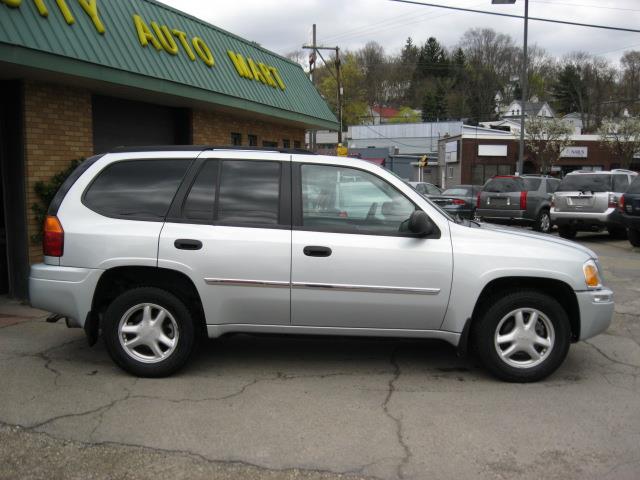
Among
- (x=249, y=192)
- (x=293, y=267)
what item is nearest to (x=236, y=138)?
(x=249, y=192)

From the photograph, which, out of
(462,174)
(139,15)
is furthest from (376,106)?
(139,15)

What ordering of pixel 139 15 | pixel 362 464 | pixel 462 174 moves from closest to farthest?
pixel 362 464
pixel 139 15
pixel 462 174

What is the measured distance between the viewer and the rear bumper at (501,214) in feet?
52.2

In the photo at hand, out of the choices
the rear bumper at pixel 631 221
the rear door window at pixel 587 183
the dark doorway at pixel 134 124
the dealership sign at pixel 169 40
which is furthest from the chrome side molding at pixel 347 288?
the rear door window at pixel 587 183

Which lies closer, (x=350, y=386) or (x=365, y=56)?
(x=350, y=386)

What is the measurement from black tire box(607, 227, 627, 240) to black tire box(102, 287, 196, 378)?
12548mm

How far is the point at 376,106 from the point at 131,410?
8146 cm

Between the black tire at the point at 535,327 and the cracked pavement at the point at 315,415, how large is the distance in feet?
0.38

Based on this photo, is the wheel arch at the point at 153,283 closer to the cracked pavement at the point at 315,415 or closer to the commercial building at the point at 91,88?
the cracked pavement at the point at 315,415

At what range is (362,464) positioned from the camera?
333 cm

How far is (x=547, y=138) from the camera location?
45.3 metres

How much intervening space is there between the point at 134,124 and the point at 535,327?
23.9 feet

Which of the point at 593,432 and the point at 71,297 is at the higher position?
the point at 71,297

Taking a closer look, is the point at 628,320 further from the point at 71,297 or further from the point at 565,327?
the point at 71,297
